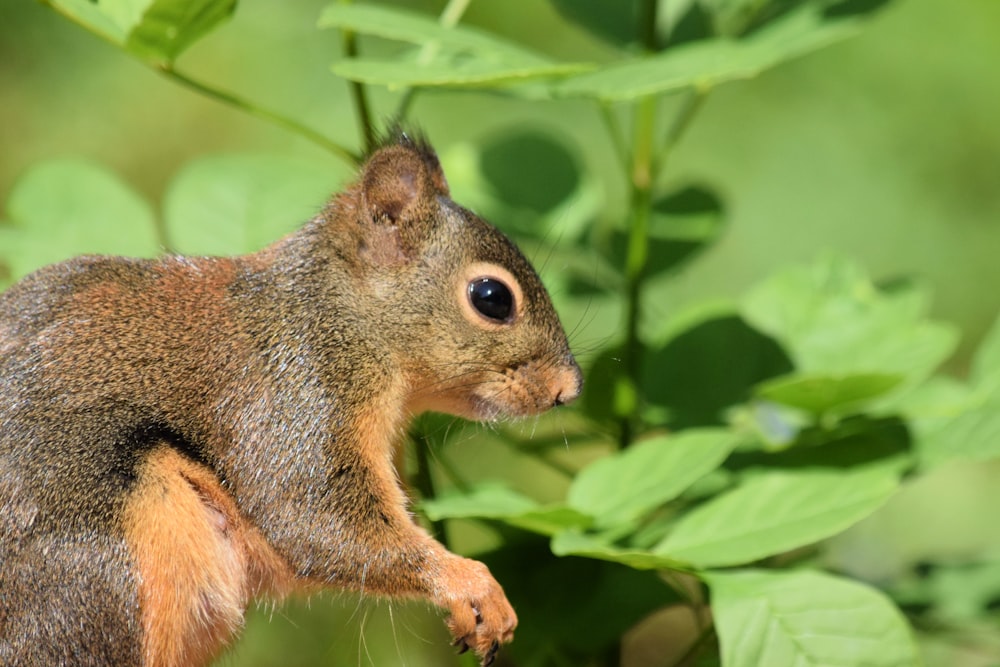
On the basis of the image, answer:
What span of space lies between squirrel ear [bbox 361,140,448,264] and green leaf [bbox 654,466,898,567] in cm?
41

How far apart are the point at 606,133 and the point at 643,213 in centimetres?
185

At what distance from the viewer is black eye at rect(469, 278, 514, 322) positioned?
1.29 metres

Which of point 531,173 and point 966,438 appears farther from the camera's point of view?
point 531,173

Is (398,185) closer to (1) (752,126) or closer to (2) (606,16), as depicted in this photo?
(2) (606,16)

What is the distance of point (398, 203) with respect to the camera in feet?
4.22

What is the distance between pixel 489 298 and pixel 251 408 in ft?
0.89

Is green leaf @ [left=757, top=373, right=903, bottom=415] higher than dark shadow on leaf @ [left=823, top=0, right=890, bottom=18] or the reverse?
the reverse

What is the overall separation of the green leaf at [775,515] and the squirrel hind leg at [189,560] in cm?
40

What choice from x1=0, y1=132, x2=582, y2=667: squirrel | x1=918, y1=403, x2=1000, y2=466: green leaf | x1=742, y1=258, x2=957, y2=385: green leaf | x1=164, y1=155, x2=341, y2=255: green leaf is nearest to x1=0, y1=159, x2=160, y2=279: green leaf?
x1=164, y1=155, x2=341, y2=255: green leaf

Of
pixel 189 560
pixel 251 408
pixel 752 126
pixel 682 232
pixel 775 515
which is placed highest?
pixel 752 126

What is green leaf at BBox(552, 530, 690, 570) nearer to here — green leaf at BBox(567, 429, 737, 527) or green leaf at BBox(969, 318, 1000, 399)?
green leaf at BBox(567, 429, 737, 527)

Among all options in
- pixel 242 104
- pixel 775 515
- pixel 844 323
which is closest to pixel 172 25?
pixel 242 104

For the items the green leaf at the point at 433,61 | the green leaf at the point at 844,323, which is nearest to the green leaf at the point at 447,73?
the green leaf at the point at 433,61

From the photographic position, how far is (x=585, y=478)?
1.29 metres
